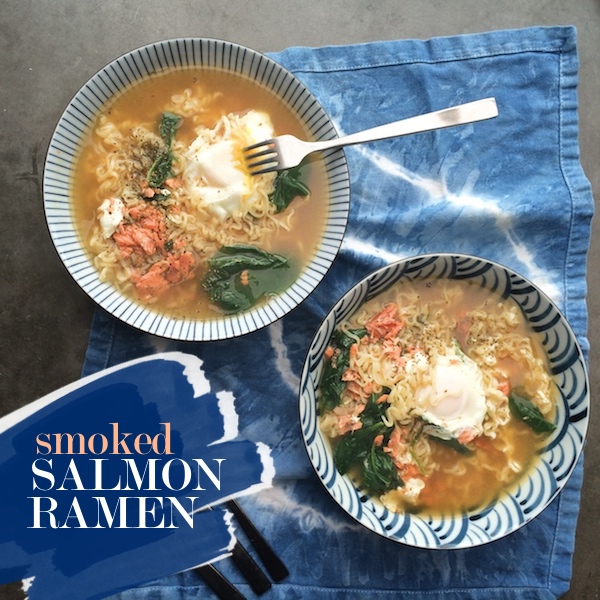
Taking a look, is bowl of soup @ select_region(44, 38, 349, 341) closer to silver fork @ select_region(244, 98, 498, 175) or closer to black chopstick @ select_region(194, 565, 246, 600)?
silver fork @ select_region(244, 98, 498, 175)

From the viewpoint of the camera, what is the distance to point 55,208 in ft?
9.04

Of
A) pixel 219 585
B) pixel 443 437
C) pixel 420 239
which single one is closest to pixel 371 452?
pixel 443 437

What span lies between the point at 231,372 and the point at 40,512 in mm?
1072

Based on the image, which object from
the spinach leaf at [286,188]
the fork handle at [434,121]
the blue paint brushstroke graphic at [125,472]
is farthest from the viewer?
the blue paint brushstroke graphic at [125,472]

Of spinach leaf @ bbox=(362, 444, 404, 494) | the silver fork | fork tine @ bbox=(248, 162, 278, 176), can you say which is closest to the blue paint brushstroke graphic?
spinach leaf @ bbox=(362, 444, 404, 494)

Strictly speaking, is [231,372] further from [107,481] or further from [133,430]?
[107,481]

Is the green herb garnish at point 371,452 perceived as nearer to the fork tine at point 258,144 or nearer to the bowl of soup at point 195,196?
the bowl of soup at point 195,196

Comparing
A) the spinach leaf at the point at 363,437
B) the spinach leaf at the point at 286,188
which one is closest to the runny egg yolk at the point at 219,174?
the spinach leaf at the point at 286,188

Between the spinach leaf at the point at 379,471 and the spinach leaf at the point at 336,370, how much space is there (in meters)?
0.27

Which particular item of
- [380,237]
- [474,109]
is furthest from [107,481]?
[474,109]

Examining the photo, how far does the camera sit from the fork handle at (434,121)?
279cm

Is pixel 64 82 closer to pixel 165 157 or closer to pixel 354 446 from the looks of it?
pixel 165 157

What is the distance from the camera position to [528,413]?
293cm

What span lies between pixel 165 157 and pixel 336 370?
1.18 metres
